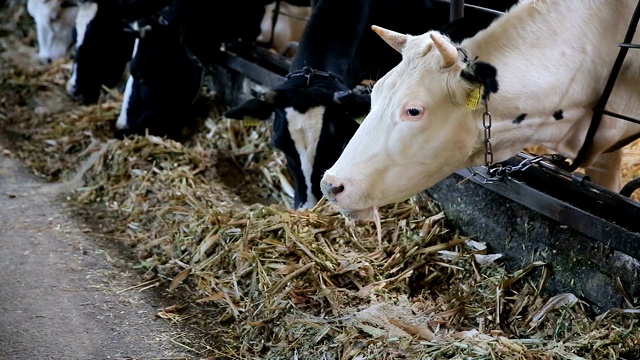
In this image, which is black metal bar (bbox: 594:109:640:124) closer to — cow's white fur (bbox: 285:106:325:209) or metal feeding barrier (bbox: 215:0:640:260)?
metal feeding barrier (bbox: 215:0:640:260)

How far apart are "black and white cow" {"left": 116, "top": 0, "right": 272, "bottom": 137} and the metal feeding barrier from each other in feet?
11.1

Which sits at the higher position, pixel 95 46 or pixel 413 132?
pixel 413 132

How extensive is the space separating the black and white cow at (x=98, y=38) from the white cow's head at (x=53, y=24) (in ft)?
3.33

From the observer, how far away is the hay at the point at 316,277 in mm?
3537

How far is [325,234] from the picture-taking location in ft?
15.0

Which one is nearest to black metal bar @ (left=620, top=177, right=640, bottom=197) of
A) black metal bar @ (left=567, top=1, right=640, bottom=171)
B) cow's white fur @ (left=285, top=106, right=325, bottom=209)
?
black metal bar @ (left=567, top=1, right=640, bottom=171)

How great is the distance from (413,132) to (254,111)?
72.2 inches

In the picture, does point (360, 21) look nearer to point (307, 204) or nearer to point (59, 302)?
point (307, 204)

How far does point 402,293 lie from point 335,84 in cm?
148

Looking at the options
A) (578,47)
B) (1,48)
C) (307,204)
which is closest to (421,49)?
(578,47)

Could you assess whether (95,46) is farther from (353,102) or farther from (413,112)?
(413,112)

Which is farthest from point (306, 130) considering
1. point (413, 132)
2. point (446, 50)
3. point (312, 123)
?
point (446, 50)

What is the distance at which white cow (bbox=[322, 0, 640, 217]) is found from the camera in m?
3.27

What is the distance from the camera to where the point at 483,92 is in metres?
3.24
